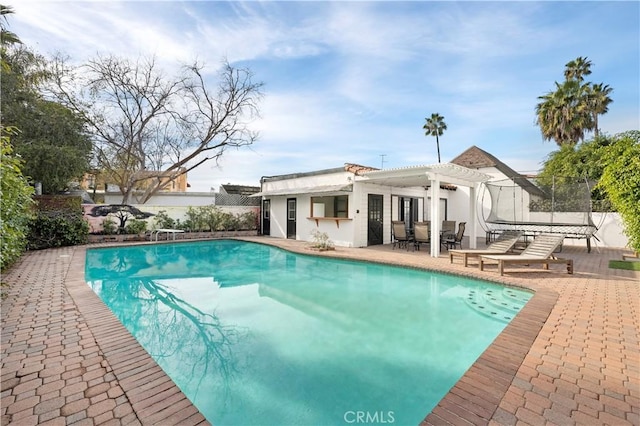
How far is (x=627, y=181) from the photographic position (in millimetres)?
6695

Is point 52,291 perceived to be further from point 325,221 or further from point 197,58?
point 197,58

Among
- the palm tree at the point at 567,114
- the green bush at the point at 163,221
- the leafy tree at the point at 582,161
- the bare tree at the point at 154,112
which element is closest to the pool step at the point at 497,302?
the leafy tree at the point at 582,161

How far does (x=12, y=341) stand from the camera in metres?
3.72

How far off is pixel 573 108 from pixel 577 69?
3.51 meters

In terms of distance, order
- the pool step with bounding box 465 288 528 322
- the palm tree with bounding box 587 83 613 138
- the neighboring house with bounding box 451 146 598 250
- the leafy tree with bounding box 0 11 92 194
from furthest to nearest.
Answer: the palm tree with bounding box 587 83 613 138, the leafy tree with bounding box 0 11 92 194, the neighboring house with bounding box 451 146 598 250, the pool step with bounding box 465 288 528 322

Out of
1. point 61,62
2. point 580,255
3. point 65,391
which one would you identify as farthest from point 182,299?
point 61,62

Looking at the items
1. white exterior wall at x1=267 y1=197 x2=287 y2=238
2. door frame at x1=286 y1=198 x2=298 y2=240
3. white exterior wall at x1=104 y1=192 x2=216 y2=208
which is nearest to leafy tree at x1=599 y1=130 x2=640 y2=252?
door frame at x1=286 y1=198 x2=298 y2=240

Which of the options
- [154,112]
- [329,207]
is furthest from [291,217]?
[154,112]

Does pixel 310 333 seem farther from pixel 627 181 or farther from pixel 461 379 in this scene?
pixel 627 181

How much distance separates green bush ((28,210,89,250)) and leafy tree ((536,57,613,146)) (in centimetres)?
2697

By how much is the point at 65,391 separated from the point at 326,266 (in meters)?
8.31

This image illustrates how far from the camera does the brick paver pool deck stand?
2422mm

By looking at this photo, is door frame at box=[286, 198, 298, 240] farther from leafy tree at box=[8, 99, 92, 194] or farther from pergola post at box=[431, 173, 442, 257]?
leafy tree at box=[8, 99, 92, 194]

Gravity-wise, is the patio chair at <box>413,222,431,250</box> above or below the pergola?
below
